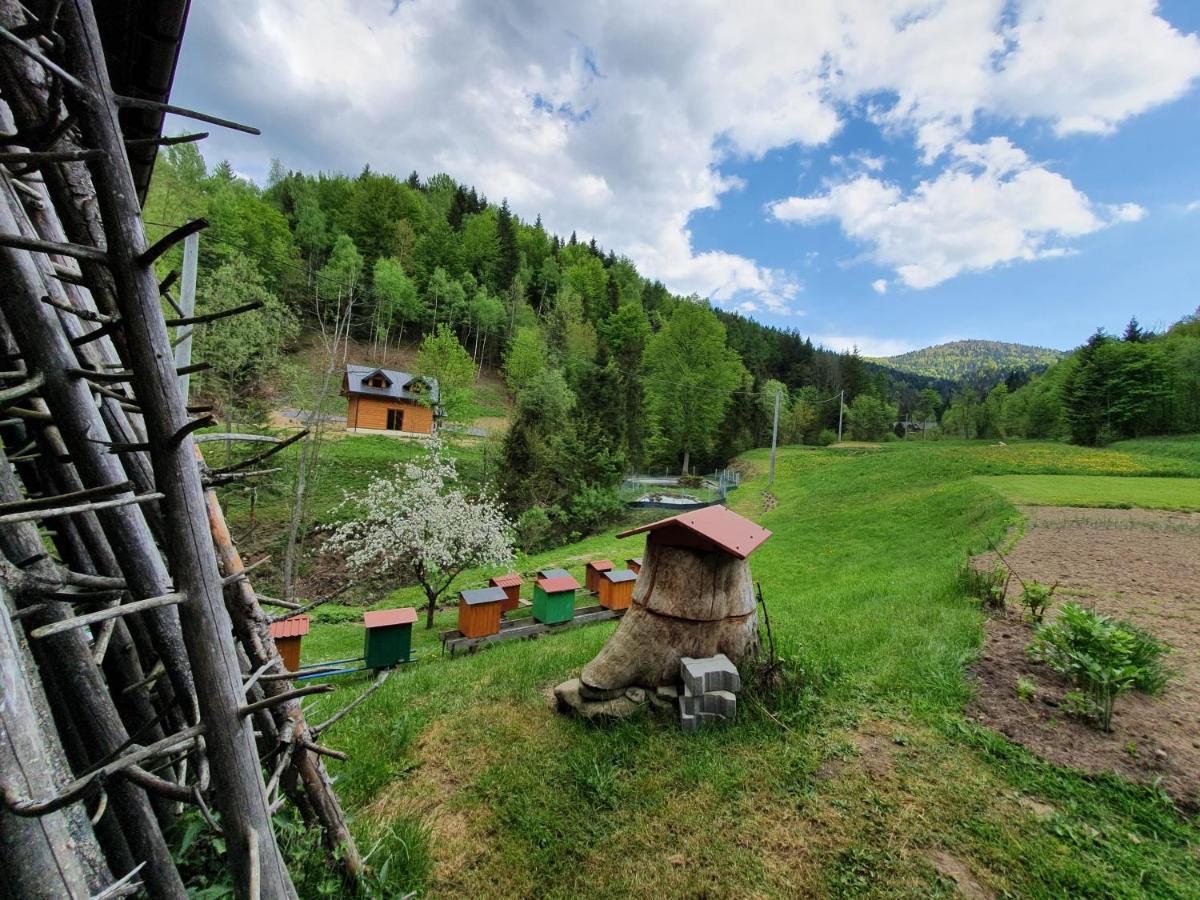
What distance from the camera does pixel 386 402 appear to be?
32.1 meters

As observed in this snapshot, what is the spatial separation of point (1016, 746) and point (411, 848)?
446cm

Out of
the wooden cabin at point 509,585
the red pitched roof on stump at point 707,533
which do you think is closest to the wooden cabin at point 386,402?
the wooden cabin at point 509,585

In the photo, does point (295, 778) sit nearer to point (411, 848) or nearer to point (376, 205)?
point (411, 848)

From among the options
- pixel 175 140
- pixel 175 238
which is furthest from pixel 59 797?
pixel 175 140

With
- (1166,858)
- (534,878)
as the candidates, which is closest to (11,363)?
(534,878)

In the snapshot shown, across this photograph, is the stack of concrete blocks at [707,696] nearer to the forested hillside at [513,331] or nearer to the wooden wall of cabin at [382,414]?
the forested hillside at [513,331]

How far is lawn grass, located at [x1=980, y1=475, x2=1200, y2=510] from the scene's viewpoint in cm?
1468

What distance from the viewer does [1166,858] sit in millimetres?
2756

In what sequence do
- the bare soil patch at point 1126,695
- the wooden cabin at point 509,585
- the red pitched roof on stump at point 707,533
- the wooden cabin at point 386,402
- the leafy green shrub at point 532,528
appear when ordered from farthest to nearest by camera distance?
the wooden cabin at point 386,402, the leafy green shrub at point 532,528, the wooden cabin at point 509,585, the red pitched roof on stump at point 707,533, the bare soil patch at point 1126,695

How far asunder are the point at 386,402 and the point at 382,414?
0.86 meters

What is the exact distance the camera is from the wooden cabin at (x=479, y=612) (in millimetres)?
8492

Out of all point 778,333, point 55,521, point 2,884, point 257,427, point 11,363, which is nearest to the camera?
point 2,884

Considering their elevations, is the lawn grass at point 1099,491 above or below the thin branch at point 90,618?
below

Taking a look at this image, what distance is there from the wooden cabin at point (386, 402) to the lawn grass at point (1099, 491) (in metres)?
28.9
